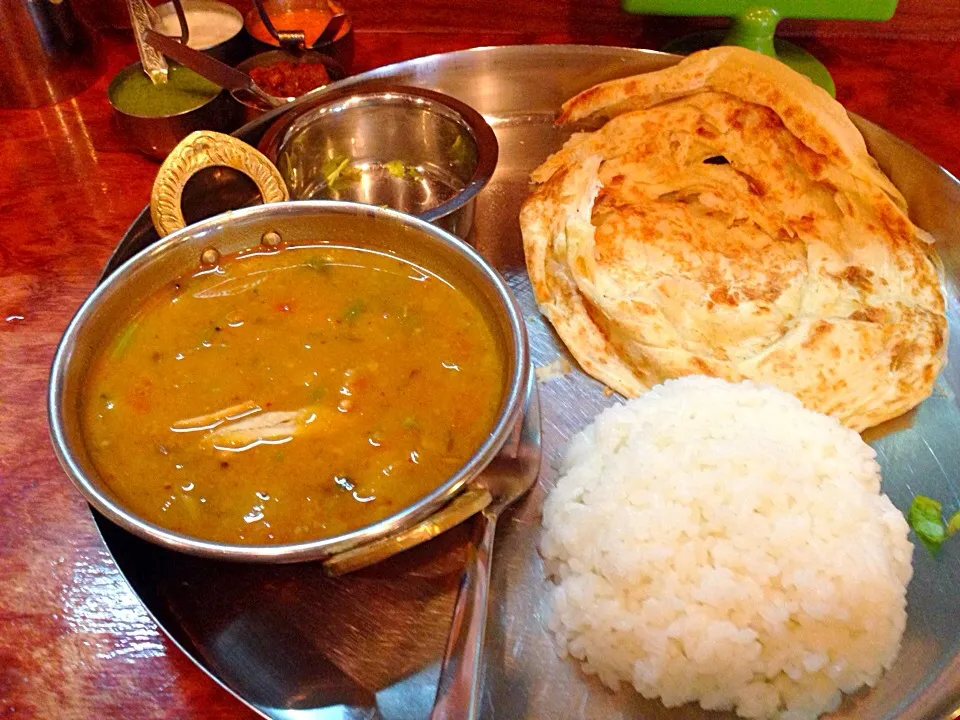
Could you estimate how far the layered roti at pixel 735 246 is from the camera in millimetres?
1919

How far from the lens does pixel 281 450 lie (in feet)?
4.99

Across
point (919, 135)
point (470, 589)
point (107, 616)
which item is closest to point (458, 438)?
point (470, 589)

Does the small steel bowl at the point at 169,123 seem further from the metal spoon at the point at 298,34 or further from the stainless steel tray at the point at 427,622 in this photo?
the stainless steel tray at the point at 427,622

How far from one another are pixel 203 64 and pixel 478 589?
73.2 inches

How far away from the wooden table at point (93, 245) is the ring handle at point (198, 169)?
51 cm

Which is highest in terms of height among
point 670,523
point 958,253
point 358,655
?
point 958,253

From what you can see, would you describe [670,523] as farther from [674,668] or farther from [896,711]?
[896,711]

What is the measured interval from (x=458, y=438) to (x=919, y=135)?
2105 mm

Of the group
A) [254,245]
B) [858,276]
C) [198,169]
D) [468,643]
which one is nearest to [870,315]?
[858,276]

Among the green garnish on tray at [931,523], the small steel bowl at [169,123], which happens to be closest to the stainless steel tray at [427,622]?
the green garnish on tray at [931,523]

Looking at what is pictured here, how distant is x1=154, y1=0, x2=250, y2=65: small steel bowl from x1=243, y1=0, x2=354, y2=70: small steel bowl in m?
0.05

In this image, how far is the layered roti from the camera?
1.92m

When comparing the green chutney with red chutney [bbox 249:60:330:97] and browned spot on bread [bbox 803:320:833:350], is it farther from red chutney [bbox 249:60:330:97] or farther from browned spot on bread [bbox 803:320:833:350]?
browned spot on bread [bbox 803:320:833:350]

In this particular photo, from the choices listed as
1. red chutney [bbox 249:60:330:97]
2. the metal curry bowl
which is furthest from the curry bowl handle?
red chutney [bbox 249:60:330:97]
